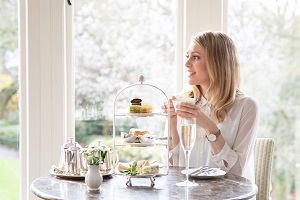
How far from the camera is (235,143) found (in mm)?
2803

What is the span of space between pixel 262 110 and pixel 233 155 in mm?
772

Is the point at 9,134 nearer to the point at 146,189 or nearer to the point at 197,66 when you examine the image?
the point at 197,66

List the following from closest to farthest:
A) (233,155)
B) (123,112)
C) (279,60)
Answer: (123,112) → (233,155) → (279,60)

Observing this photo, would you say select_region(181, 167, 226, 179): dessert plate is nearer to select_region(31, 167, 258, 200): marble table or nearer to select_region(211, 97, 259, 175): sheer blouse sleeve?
select_region(31, 167, 258, 200): marble table

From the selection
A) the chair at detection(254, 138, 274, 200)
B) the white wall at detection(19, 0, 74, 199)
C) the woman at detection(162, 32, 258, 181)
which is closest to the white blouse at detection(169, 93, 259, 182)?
the woman at detection(162, 32, 258, 181)

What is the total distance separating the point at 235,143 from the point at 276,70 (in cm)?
80

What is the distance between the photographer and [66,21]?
3.41m

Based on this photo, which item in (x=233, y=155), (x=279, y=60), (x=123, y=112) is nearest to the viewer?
(x=123, y=112)

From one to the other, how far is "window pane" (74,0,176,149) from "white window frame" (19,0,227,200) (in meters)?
0.07

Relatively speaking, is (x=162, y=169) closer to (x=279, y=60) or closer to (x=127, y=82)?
(x=127, y=82)

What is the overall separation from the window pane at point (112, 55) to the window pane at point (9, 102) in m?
0.40

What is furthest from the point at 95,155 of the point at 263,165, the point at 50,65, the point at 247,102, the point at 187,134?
the point at 50,65

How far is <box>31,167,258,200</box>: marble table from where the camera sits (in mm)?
2199

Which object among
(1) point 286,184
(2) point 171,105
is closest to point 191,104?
(2) point 171,105
